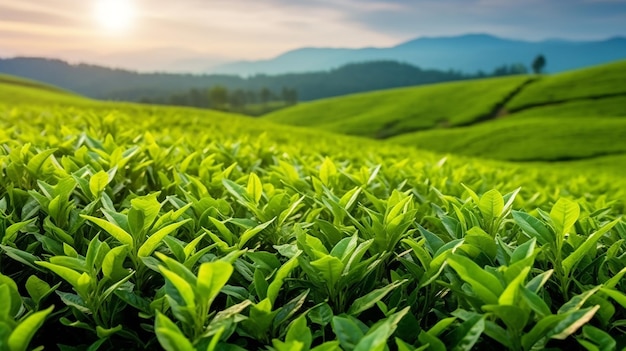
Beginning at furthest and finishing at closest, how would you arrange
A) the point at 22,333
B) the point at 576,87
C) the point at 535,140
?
the point at 576,87, the point at 535,140, the point at 22,333

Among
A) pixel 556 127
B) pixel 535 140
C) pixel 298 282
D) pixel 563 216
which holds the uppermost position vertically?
pixel 563 216

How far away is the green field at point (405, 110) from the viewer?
5669 cm

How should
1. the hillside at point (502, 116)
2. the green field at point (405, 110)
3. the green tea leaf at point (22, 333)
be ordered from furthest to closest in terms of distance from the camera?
the green field at point (405, 110), the hillside at point (502, 116), the green tea leaf at point (22, 333)

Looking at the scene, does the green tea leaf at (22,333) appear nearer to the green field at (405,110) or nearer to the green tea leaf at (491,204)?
the green tea leaf at (491,204)

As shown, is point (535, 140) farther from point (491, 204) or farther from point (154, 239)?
point (154, 239)

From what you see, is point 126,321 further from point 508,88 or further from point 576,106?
point 508,88

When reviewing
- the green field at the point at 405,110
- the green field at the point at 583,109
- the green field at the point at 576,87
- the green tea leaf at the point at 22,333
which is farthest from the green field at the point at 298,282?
the green field at the point at 576,87

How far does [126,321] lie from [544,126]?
47876 mm

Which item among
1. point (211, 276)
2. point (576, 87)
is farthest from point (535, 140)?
point (211, 276)

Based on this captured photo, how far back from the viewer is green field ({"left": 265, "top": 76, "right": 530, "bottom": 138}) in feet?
186

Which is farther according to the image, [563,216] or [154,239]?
[563,216]

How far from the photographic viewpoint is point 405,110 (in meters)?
61.2

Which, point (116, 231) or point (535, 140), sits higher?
point (116, 231)

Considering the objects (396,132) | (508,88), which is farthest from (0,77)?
(508,88)
